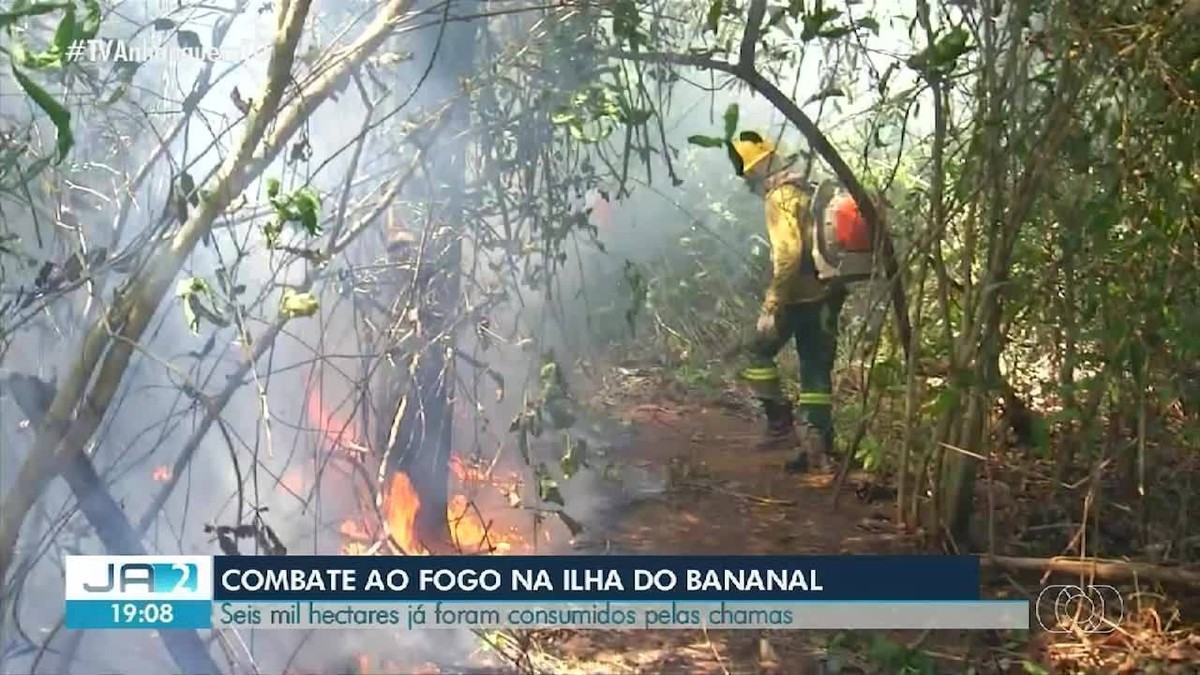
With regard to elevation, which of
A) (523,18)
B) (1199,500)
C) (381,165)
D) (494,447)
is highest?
(523,18)

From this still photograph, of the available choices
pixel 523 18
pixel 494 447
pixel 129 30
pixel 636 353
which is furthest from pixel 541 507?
pixel 129 30

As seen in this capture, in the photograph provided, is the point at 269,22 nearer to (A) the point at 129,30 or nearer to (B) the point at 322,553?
(A) the point at 129,30

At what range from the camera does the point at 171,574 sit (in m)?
1.55

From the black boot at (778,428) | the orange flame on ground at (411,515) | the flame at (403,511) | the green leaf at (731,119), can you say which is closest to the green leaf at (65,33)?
the orange flame on ground at (411,515)

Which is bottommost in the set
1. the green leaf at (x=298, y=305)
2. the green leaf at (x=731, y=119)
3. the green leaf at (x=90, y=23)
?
the green leaf at (x=298, y=305)

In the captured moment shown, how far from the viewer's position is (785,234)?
1.54 metres

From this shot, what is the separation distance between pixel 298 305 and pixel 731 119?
56 centimetres

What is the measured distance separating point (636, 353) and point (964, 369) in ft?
1.30

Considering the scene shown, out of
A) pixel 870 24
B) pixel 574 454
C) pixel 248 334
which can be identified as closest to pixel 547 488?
pixel 574 454

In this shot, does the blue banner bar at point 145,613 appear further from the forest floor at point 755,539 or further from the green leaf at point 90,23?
the green leaf at point 90,23

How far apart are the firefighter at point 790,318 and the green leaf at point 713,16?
0.13 m

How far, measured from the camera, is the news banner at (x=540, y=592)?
1.54 m

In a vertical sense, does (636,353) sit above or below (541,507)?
above

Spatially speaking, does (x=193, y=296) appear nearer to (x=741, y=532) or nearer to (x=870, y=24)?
(x=741, y=532)
